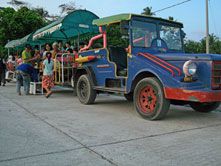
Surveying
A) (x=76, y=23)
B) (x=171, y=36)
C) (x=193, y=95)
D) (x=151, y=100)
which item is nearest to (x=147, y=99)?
(x=151, y=100)

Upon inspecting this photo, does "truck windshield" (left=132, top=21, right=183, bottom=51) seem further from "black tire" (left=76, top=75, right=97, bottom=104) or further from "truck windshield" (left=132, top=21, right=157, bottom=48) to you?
"black tire" (left=76, top=75, right=97, bottom=104)

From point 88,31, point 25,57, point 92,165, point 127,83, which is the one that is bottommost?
point 92,165

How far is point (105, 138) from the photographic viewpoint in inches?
221

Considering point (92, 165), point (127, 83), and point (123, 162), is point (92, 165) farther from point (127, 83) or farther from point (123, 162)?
point (127, 83)

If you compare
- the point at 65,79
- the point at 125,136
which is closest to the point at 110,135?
the point at 125,136

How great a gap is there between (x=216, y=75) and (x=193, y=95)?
0.63 metres

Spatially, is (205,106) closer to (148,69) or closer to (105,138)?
(148,69)

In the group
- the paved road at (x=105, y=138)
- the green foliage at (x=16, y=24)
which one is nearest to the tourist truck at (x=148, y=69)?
the paved road at (x=105, y=138)

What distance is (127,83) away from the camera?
771cm

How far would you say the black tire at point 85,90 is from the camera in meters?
9.26

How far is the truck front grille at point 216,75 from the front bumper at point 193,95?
0.46 feet

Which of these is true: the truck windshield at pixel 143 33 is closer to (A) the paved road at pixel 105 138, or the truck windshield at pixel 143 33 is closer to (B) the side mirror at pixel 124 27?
(B) the side mirror at pixel 124 27

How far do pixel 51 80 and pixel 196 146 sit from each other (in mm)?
7382

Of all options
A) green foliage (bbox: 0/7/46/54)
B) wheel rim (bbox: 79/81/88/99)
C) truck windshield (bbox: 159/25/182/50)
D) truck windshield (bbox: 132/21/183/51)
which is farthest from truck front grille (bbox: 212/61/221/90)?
green foliage (bbox: 0/7/46/54)
